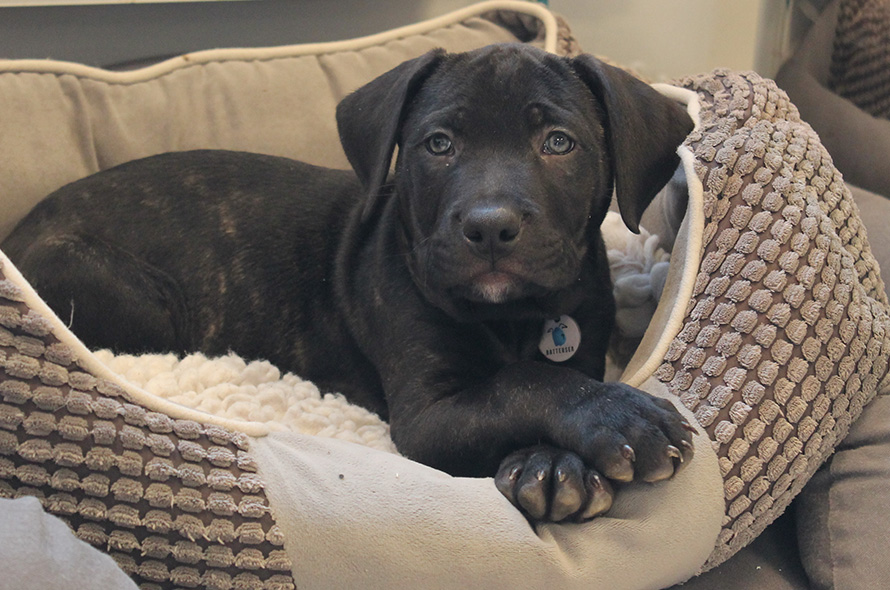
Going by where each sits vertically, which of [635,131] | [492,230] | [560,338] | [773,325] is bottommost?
[560,338]

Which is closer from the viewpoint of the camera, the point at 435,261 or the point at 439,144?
the point at 435,261

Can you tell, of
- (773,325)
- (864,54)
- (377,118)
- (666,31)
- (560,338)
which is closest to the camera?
(773,325)

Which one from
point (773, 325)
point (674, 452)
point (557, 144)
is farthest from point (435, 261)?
point (773, 325)

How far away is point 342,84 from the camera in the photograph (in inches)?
137

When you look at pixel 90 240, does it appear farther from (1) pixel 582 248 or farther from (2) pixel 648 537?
→ (2) pixel 648 537

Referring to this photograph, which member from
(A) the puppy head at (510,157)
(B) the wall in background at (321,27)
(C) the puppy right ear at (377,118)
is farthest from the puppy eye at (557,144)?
(B) the wall in background at (321,27)

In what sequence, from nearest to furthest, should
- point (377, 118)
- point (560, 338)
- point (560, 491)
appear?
point (560, 491)
point (377, 118)
point (560, 338)

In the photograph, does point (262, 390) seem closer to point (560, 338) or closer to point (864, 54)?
point (560, 338)

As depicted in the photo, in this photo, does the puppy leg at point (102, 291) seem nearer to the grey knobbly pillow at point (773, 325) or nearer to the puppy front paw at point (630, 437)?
the puppy front paw at point (630, 437)

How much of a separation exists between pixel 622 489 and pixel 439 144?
103 cm

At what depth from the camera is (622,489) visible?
1.79m

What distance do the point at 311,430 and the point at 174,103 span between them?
1.66 metres

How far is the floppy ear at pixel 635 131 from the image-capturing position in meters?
2.13

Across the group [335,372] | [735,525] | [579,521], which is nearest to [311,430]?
[335,372]
